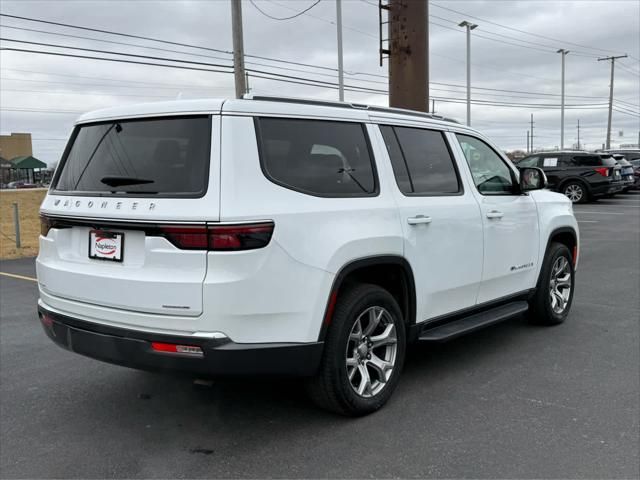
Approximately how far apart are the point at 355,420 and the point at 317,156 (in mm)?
1641

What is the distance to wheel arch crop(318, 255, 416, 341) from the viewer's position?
345 centimetres

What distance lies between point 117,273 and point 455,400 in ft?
7.64

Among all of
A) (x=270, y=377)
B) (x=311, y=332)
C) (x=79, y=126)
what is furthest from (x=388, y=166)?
(x=79, y=126)

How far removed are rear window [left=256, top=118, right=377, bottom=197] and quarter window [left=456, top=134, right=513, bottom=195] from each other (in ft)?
4.27

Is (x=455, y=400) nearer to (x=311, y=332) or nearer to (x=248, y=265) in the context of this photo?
(x=311, y=332)

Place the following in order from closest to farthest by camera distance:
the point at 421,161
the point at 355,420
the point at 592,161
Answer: the point at 355,420
the point at 421,161
the point at 592,161

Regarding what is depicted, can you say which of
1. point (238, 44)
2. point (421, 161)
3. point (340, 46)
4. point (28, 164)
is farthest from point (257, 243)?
point (28, 164)

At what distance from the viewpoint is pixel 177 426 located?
12.2 ft

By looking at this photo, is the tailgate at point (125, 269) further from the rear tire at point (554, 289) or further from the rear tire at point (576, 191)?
the rear tire at point (576, 191)

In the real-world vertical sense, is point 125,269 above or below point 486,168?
below

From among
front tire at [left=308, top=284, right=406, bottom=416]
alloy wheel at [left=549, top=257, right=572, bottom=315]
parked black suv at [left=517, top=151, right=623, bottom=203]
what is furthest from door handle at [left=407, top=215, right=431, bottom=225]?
parked black suv at [left=517, top=151, right=623, bottom=203]

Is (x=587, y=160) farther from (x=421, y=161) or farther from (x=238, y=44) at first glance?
(x=421, y=161)

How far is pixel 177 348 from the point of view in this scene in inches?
123

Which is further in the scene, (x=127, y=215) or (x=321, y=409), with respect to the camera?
(x=321, y=409)
